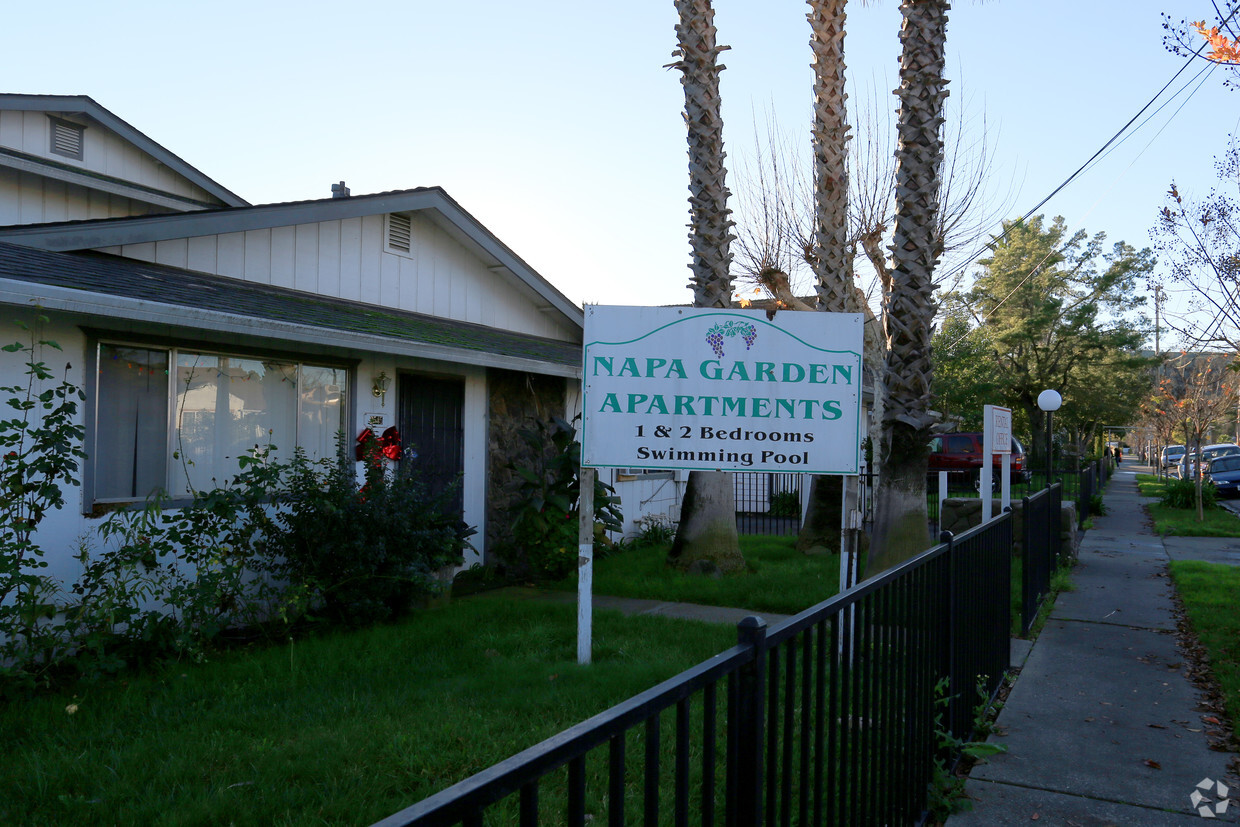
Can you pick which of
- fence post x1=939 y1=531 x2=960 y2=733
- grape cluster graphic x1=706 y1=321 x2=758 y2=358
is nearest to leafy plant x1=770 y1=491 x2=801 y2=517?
grape cluster graphic x1=706 y1=321 x2=758 y2=358

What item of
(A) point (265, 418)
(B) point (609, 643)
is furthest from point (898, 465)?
(A) point (265, 418)

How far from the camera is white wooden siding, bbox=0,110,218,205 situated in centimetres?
1273

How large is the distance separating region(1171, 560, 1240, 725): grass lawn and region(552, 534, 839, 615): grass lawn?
3225mm

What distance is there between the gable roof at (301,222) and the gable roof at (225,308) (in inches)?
8.3

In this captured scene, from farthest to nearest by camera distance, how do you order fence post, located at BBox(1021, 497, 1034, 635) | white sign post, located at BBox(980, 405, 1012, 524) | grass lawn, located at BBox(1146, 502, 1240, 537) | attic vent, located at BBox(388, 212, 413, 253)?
grass lawn, located at BBox(1146, 502, 1240, 537) < attic vent, located at BBox(388, 212, 413, 253) < white sign post, located at BBox(980, 405, 1012, 524) < fence post, located at BBox(1021, 497, 1034, 635)

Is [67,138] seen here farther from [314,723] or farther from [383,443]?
[314,723]

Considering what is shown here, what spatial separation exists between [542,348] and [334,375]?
3593 mm

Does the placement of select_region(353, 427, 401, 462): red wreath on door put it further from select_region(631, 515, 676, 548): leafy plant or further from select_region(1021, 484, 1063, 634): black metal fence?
select_region(1021, 484, 1063, 634): black metal fence

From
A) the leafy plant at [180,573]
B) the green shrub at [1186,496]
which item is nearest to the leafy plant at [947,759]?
the leafy plant at [180,573]

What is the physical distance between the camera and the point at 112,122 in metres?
13.8

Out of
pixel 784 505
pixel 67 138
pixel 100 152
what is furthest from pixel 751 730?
pixel 784 505

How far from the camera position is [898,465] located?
27.6 ft

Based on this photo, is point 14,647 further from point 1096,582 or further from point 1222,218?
point 1222,218

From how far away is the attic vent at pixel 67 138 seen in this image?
526 inches
